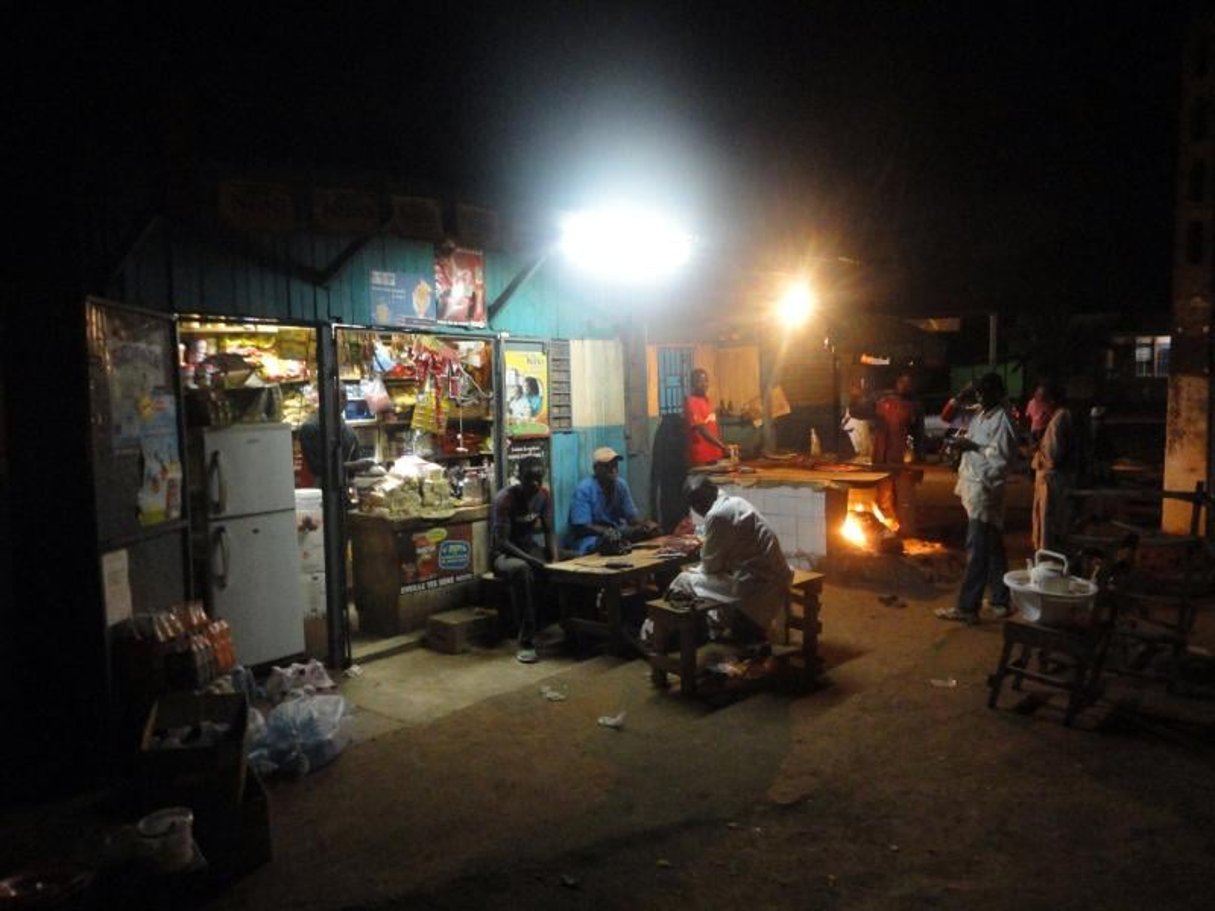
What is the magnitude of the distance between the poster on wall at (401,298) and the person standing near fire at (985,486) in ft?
18.3

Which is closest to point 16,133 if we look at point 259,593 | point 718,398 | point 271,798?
point 259,593

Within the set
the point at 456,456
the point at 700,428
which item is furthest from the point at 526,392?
the point at 700,428

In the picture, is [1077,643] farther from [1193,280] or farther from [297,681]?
[1193,280]

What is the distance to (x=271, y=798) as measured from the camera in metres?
5.65

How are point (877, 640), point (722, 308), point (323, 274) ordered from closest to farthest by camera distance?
1. point (323, 274)
2. point (877, 640)
3. point (722, 308)

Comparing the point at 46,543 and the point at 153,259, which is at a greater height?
the point at 153,259

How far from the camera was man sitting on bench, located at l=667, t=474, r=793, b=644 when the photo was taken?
7.54 m

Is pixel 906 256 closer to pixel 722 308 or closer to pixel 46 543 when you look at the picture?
pixel 722 308

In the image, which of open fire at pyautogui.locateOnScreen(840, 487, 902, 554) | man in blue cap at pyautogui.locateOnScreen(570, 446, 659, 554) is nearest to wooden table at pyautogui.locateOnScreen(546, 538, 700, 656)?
man in blue cap at pyautogui.locateOnScreen(570, 446, 659, 554)

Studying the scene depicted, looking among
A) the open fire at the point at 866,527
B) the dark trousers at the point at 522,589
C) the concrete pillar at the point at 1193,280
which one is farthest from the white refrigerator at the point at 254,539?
the concrete pillar at the point at 1193,280

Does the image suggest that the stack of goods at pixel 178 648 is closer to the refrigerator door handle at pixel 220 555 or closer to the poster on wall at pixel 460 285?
the refrigerator door handle at pixel 220 555

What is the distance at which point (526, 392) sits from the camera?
10117 mm

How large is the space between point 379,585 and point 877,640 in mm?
5006

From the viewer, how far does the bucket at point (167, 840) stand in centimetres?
436
